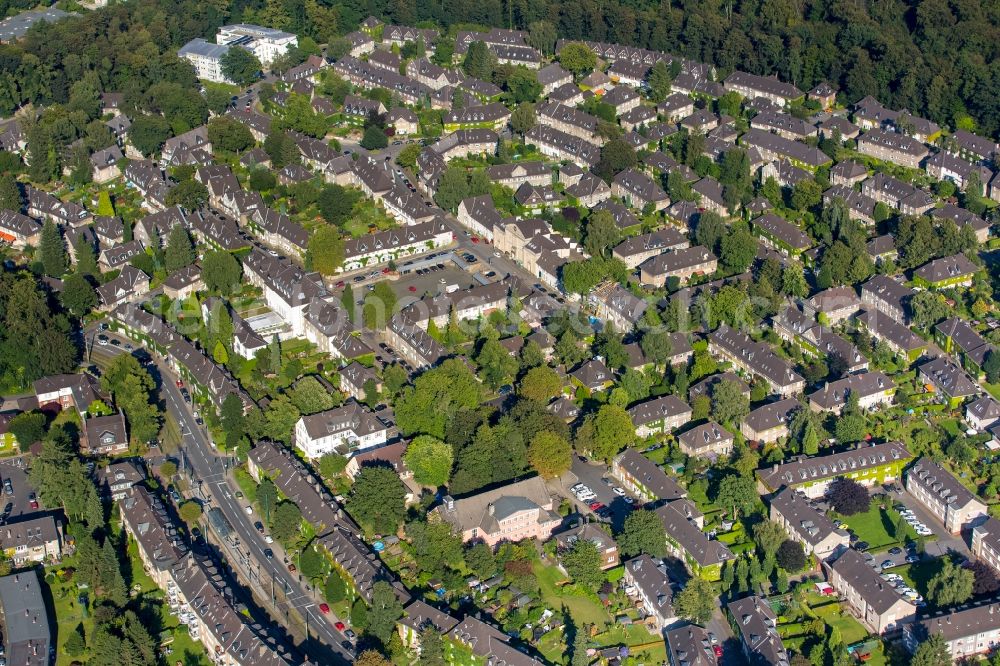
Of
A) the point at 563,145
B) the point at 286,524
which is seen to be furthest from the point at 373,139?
the point at 286,524

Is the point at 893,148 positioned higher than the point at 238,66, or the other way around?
the point at 238,66

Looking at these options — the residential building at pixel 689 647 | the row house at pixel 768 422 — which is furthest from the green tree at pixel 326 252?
the residential building at pixel 689 647

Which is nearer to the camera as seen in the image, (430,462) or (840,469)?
(430,462)

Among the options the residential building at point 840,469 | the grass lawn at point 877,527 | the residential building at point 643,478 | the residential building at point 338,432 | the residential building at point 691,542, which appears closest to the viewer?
the residential building at point 691,542

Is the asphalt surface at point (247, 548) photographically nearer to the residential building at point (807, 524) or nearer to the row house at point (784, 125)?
the residential building at point (807, 524)

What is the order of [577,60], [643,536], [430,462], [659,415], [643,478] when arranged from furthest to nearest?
[577,60], [659,415], [643,478], [430,462], [643,536]

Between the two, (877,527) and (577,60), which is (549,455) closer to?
(877,527)

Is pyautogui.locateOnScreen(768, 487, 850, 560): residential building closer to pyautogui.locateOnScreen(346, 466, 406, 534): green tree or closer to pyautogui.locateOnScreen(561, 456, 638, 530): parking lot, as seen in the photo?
pyautogui.locateOnScreen(561, 456, 638, 530): parking lot

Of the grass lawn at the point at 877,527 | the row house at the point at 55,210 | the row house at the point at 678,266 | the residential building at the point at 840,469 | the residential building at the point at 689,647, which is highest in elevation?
the row house at the point at 678,266
